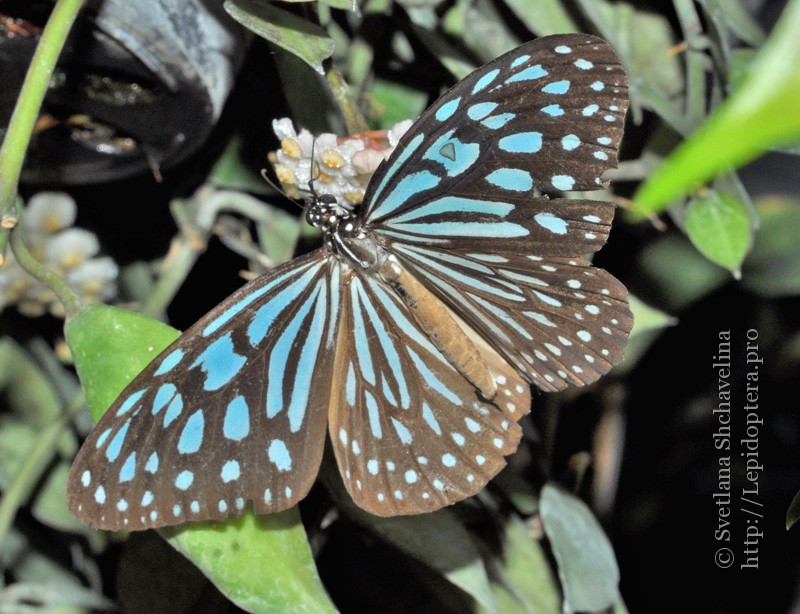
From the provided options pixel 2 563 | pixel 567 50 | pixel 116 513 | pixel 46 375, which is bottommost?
pixel 2 563

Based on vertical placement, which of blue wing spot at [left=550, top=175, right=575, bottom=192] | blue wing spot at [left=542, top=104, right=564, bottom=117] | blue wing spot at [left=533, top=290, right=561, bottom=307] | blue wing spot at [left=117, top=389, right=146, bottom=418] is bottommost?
blue wing spot at [left=117, top=389, right=146, bottom=418]

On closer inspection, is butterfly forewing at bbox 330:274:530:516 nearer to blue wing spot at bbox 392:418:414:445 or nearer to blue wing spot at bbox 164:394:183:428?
blue wing spot at bbox 392:418:414:445

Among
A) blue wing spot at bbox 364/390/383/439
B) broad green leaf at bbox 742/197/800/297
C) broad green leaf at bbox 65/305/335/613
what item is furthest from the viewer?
broad green leaf at bbox 742/197/800/297

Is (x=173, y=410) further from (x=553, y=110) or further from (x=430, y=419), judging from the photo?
(x=553, y=110)

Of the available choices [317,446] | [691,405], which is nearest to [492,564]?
[317,446]

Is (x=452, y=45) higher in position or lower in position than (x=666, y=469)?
higher

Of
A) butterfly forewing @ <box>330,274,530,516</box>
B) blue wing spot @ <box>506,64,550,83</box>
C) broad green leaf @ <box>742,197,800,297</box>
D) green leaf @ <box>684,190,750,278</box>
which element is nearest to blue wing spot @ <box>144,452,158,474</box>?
butterfly forewing @ <box>330,274,530,516</box>

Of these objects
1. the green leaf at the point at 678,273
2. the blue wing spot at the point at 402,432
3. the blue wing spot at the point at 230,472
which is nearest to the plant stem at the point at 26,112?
the blue wing spot at the point at 230,472

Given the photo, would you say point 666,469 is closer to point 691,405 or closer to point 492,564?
point 691,405
